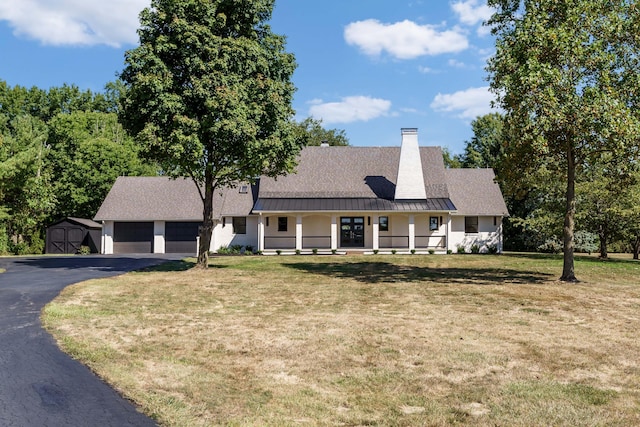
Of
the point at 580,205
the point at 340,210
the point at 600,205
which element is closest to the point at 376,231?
the point at 340,210

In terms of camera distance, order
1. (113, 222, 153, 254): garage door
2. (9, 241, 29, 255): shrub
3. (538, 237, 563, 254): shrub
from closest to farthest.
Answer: (538, 237, 563, 254): shrub
(113, 222, 153, 254): garage door
(9, 241, 29, 255): shrub

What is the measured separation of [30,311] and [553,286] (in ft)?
48.4

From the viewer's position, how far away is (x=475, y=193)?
37.2m

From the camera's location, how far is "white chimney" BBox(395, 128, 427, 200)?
34.5 metres

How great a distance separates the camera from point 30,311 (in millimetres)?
11195

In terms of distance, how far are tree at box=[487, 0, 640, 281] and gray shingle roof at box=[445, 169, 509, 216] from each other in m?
17.9

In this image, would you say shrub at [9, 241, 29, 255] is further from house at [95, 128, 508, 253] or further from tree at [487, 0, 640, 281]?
tree at [487, 0, 640, 281]

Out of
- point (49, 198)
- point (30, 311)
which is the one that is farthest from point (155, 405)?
point (49, 198)

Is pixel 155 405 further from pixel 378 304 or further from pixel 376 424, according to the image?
pixel 378 304

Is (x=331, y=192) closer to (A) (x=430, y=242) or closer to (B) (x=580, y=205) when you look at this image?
(A) (x=430, y=242)

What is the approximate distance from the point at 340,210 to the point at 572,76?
→ 59.3 ft

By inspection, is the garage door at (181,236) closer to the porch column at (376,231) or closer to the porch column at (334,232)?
the porch column at (334,232)

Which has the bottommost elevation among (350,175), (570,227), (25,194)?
(570,227)

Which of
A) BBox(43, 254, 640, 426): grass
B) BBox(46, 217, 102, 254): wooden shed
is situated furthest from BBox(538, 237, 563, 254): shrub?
BBox(46, 217, 102, 254): wooden shed
